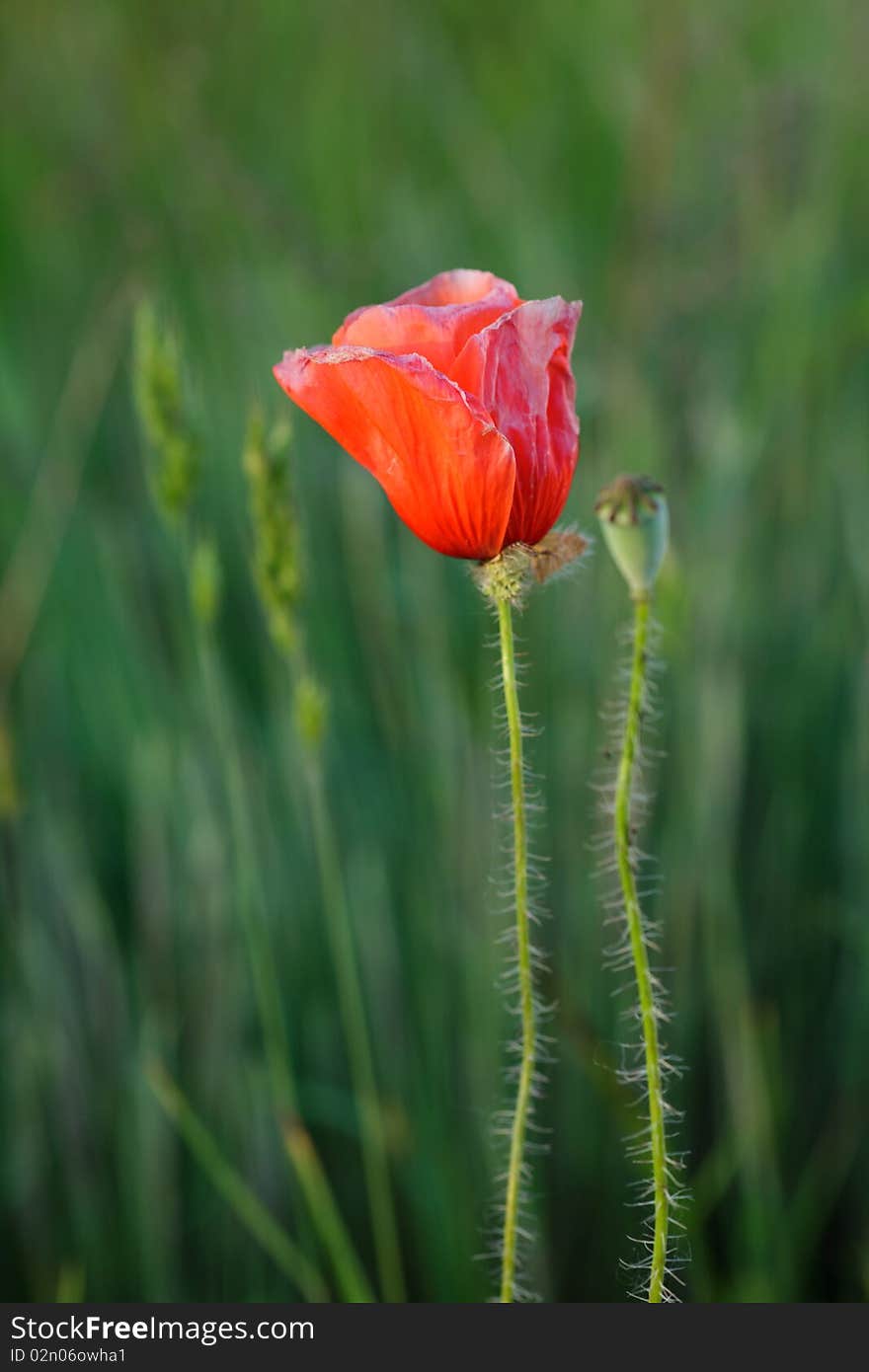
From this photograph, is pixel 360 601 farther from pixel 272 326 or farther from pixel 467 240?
pixel 467 240

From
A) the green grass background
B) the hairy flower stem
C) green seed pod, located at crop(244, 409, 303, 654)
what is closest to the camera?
the hairy flower stem

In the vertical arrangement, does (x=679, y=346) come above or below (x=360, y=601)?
above

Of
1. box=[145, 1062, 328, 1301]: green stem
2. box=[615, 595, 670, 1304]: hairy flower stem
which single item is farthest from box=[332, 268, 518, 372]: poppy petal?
box=[145, 1062, 328, 1301]: green stem

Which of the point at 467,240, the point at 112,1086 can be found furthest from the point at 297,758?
the point at 467,240

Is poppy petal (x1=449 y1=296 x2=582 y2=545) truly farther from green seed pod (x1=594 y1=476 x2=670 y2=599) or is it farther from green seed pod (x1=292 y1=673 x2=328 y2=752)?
green seed pod (x1=292 y1=673 x2=328 y2=752)

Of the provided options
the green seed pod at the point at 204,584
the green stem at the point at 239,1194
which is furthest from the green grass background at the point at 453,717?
the green seed pod at the point at 204,584

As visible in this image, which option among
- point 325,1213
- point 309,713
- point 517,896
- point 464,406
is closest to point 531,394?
point 464,406

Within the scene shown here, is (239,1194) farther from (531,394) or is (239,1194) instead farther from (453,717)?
(531,394)

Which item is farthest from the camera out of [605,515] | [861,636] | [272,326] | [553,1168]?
[272,326]
